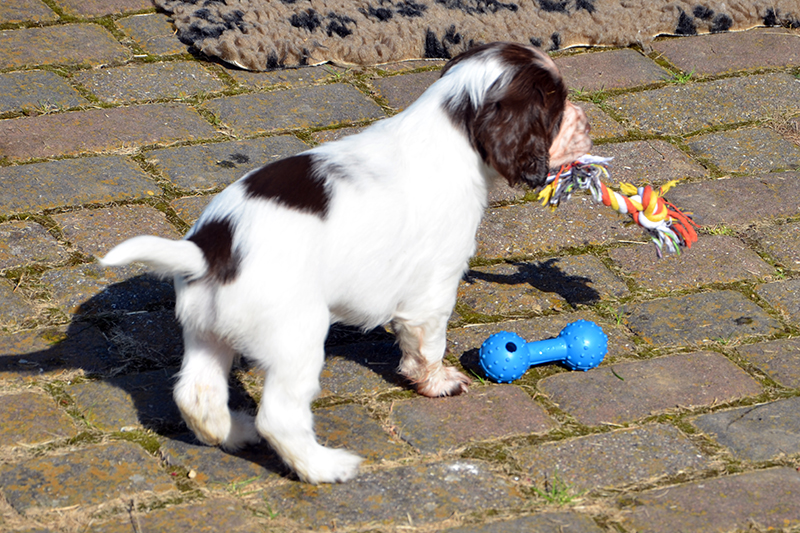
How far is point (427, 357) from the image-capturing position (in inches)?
135

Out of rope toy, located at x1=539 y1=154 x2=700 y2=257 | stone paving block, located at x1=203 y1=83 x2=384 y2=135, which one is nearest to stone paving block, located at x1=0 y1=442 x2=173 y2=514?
rope toy, located at x1=539 y1=154 x2=700 y2=257

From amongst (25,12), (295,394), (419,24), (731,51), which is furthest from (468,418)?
(25,12)

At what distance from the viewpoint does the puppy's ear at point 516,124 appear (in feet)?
10.4

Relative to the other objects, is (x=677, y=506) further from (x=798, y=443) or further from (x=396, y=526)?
(x=396, y=526)

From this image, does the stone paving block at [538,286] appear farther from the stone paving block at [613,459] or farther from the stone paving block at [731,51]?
the stone paving block at [731,51]

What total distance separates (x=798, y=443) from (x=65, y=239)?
305 cm

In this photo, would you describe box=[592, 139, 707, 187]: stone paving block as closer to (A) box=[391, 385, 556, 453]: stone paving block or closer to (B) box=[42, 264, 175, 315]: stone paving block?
(A) box=[391, 385, 556, 453]: stone paving block

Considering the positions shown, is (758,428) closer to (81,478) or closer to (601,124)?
(81,478)

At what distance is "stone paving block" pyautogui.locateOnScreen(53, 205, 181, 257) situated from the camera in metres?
4.17

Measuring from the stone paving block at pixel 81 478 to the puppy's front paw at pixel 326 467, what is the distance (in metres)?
0.42

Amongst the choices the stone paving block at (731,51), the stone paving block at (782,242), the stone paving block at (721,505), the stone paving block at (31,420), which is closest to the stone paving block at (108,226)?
the stone paving block at (31,420)

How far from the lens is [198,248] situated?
2.88 metres

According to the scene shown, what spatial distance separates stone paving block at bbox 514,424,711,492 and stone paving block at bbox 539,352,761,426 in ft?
0.45

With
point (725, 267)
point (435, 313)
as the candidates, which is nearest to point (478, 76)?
point (435, 313)
